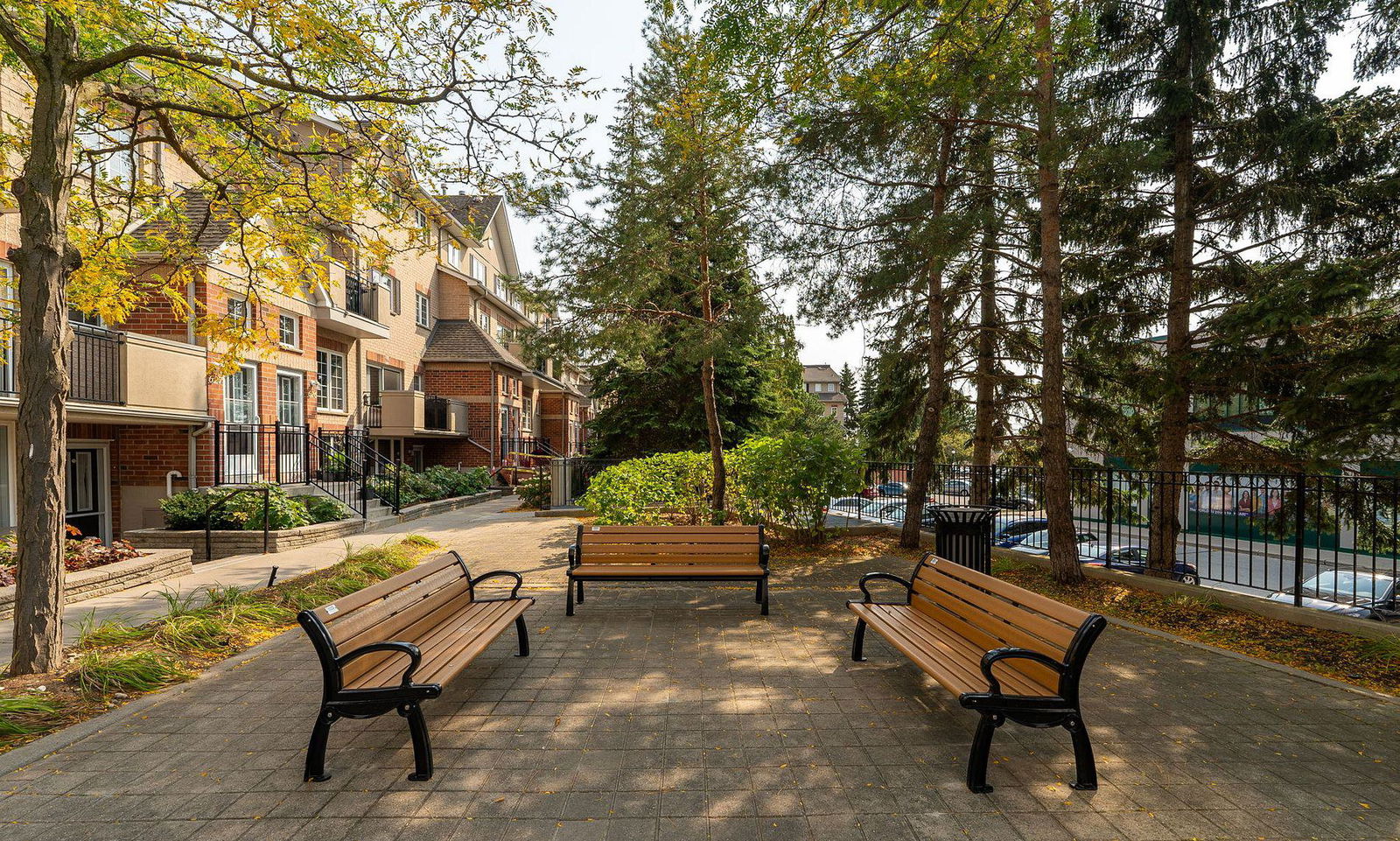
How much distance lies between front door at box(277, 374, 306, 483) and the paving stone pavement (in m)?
11.0

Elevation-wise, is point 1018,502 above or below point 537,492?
above

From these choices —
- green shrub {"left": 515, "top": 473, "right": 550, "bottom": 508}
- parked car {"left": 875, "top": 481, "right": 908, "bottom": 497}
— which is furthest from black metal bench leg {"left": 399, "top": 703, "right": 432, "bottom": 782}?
green shrub {"left": 515, "top": 473, "right": 550, "bottom": 508}

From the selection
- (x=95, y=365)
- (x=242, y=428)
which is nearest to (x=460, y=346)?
(x=242, y=428)

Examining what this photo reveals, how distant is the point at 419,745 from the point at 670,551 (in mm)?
3683

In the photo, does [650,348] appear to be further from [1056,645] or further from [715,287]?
[1056,645]

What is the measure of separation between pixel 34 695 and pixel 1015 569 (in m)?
9.96

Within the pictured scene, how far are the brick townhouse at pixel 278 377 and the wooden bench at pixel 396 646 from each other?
3.76 metres

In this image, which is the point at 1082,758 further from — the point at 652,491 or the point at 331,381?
the point at 331,381

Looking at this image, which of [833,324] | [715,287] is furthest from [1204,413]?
[715,287]

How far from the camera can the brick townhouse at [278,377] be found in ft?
32.4

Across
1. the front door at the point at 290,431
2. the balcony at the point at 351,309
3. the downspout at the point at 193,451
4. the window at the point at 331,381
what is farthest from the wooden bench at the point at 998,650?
the window at the point at 331,381

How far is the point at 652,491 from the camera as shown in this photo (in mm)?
10289

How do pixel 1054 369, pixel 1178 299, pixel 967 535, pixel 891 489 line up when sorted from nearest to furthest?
1. pixel 967 535
2. pixel 1054 369
3. pixel 1178 299
4. pixel 891 489

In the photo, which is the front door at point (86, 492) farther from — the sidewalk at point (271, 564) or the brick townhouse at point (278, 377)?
the sidewalk at point (271, 564)
